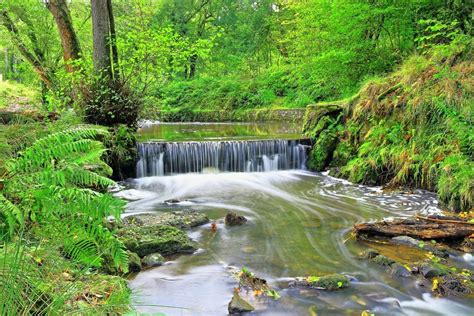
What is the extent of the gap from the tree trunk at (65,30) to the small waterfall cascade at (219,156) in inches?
117

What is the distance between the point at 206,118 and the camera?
24859 millimetres

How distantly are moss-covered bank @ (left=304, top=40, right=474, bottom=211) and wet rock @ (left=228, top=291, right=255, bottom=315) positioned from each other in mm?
4657

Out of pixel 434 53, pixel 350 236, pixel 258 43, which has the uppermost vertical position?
pixel 258 43

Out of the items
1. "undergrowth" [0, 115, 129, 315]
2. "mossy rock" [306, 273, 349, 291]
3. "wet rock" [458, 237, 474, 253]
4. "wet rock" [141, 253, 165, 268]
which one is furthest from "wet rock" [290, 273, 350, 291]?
"undergrowth" [0, 115, 129, 315]

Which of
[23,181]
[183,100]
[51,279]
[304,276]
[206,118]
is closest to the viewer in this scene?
[51,279]

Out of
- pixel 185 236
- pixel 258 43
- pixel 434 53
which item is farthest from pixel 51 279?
pixel 258 43

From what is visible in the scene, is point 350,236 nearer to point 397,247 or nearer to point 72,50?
point 397,247

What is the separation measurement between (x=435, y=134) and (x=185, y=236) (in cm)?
565

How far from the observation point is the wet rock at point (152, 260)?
5118 mm

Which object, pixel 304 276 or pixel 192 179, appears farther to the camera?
pixel 192 179

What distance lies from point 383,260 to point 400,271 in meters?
0.30

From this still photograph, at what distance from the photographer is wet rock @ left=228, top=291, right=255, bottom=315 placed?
399cm

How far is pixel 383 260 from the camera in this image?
16.8ft

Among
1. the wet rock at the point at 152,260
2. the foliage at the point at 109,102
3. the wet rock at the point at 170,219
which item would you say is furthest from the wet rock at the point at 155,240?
the foliage at the point at 109,102
